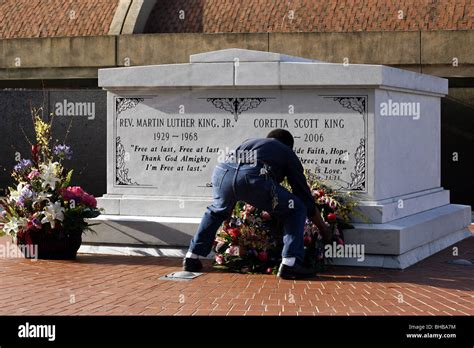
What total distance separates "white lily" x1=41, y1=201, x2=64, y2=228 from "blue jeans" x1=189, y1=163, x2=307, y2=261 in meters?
2.11

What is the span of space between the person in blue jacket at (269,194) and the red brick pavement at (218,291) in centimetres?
35

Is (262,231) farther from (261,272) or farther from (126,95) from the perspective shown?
(126,95)

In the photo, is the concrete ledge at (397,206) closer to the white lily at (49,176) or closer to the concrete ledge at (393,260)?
the concrete ledge at (393,260)

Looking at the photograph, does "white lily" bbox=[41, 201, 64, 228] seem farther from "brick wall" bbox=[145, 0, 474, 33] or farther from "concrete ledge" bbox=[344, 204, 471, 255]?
"brick wall" bbox=[145, 0, 474, 33]

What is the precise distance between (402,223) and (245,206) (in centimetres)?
214

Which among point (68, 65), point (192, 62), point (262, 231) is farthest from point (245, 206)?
point (68, 65)

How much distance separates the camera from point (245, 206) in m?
10.0

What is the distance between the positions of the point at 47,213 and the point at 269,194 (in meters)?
2.93

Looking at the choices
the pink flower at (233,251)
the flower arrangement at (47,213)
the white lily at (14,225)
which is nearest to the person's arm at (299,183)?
the pink flower at (233,251)

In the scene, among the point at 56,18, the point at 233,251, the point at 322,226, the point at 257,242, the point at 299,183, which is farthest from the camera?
the point at 56,18

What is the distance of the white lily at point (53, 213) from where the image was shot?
1045cm

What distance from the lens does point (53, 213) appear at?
10445mm

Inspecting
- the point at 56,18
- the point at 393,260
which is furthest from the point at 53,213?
the point at 56,18

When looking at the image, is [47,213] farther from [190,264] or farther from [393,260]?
[393,260]
